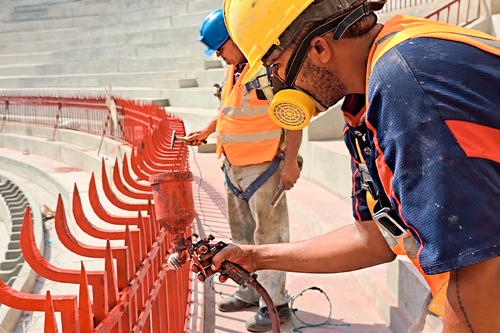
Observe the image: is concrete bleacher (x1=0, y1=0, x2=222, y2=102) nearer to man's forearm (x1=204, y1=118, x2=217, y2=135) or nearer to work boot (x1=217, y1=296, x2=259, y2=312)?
man's forearm (x1=204, y1=118, x2=217, y2=135)

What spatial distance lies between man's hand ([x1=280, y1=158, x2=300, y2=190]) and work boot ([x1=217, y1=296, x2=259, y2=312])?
84 cm

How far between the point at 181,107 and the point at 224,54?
9.87 meters

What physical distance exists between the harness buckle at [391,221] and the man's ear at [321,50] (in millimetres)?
386

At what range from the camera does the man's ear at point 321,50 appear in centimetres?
121

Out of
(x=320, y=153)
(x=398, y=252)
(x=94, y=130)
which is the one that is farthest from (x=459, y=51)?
(x=94, y=130)

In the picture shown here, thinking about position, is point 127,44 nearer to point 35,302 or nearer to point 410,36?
point 35,302

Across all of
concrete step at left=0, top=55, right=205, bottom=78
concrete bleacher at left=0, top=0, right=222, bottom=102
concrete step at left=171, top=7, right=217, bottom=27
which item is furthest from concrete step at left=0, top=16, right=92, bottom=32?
concrete step at left=171, top=7, right=217, bottom=27

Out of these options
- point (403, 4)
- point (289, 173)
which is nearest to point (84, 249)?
point (289, 173)

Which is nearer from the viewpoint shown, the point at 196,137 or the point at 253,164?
the point at 253,164

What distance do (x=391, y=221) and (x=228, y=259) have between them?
62 cm

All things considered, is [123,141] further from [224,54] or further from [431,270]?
[431,270]

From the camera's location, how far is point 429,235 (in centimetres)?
95

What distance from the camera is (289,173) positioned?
3.04 metres

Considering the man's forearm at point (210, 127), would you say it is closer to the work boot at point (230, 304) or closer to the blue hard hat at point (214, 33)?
the blue hard hat at point (214, 33)
